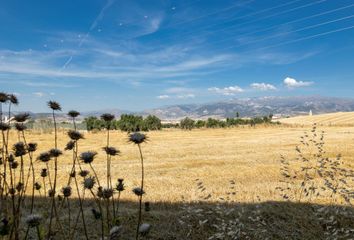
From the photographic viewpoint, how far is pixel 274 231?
7.23 metres

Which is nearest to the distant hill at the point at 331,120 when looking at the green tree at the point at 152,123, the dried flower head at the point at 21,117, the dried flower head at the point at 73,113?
the green tree at the point at 152,123

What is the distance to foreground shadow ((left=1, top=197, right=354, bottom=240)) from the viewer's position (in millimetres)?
6727

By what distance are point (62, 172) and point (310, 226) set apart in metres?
10.7

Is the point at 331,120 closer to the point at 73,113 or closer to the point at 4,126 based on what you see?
the point at 73,113

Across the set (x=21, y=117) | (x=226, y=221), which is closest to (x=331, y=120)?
(x=226, y=221)

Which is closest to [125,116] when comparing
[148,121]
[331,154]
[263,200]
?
[148,121]

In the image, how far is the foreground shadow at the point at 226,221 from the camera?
6.73 m

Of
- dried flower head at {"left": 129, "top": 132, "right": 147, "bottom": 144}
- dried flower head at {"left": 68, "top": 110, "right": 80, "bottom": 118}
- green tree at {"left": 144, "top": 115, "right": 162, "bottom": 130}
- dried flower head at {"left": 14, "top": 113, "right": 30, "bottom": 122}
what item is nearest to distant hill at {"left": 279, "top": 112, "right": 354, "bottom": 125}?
green tree at {"left": 144, "top": 115, "right": 162, "bottom": 130}

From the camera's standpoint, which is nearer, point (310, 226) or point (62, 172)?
point (310, 226)

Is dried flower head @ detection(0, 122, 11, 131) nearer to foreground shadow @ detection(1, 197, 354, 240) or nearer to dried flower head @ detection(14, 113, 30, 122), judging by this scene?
dried flower head @ detection(14, 113, 30, 122)

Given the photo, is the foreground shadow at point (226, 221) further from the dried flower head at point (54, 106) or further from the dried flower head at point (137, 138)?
the dried flower head at point (137, 138)

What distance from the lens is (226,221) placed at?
24.2 feet

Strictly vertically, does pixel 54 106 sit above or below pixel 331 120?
below

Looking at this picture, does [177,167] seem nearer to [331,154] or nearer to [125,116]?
[331,154]
